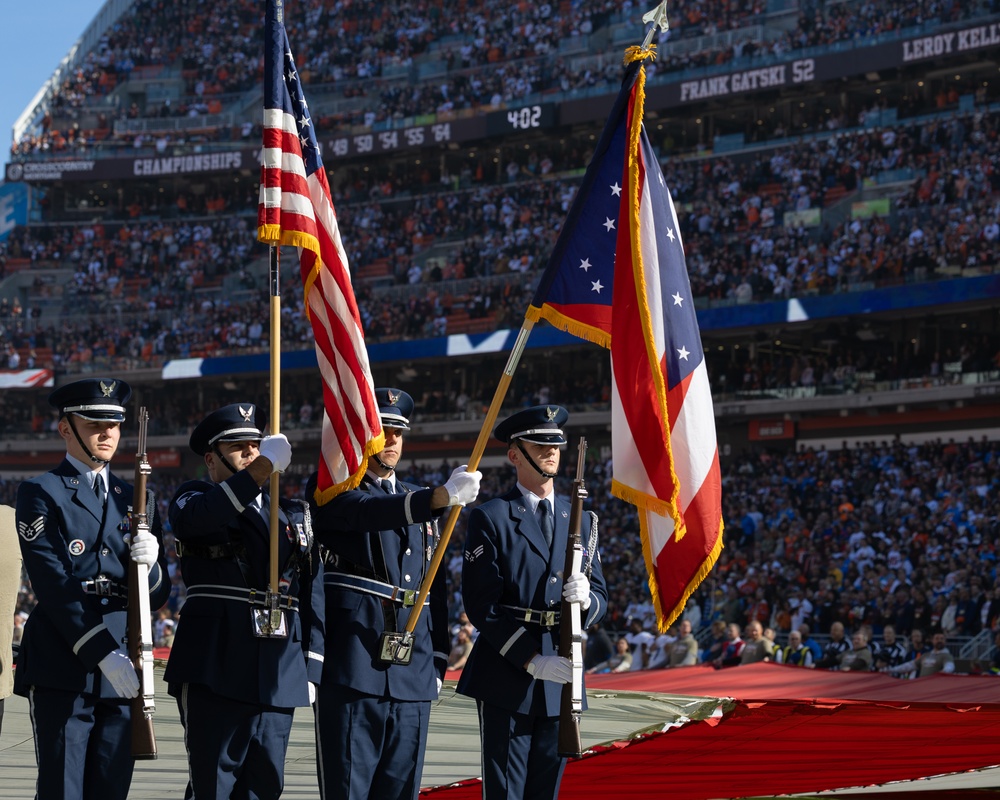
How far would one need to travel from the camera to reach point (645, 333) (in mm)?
6195

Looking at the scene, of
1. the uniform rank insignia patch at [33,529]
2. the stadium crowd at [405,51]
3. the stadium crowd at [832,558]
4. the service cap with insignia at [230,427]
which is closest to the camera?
the uniform rank insignia patch at [33,529]

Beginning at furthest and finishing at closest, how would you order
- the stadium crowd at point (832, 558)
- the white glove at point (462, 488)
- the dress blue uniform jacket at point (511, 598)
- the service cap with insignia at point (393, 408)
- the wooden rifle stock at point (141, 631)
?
the stadium crowd at point (832, 558), the service cap with insignia at point (393, 408), the dress blue uniform jacket at point (511, 598), the white glove at point (462, 488), the wooden rifle stock at point (141, 631)

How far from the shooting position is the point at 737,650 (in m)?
16.8

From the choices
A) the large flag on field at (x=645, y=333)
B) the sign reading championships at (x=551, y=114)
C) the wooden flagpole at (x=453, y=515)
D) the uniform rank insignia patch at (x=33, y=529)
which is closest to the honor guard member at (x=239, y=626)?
the wooden flagpole at (x=453, y=515)

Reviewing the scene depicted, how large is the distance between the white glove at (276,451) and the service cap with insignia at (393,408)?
2.77ft

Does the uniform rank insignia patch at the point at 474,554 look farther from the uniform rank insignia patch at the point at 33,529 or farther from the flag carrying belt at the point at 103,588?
the uniform rank insignia patch at the point at 33,529

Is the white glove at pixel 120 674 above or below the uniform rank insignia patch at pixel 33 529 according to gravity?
below

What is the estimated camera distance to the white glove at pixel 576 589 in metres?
5.67

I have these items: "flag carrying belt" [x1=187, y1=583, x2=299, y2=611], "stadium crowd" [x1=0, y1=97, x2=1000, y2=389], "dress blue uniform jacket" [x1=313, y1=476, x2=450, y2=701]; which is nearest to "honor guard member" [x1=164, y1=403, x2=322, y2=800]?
"flag carrying belt" [x1=187, y1=583, x2=299, y2=611]

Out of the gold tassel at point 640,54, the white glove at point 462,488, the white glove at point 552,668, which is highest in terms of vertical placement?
the gold tassel at point 640,54

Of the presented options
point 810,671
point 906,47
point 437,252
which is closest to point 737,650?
point 810,671

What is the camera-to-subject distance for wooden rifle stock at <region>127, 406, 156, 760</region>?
16.6 feet

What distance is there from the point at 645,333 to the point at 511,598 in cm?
118

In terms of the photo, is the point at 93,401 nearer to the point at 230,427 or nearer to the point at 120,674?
the point at 230,427
